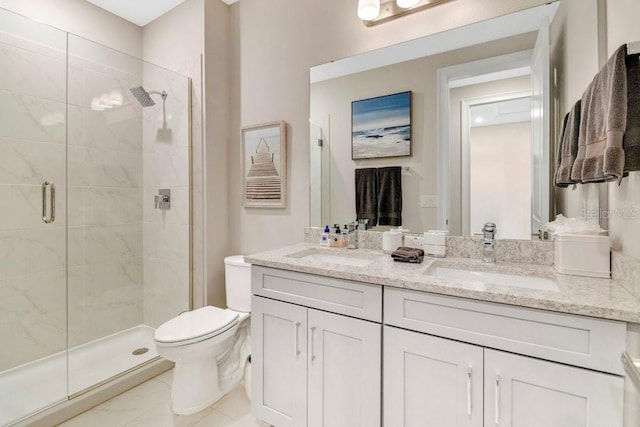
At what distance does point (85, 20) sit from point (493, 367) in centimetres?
333

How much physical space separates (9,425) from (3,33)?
2203mm

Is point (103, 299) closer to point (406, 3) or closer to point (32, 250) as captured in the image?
point (32, 250)

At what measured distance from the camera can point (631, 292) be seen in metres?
0.92

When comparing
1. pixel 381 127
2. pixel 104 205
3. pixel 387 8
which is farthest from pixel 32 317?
pixel 387 8

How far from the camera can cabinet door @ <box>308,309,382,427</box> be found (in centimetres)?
116

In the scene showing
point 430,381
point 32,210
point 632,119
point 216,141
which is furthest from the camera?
point 216,141

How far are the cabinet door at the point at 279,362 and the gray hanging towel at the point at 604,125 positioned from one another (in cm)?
116

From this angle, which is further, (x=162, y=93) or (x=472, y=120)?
(x=162, y=93)

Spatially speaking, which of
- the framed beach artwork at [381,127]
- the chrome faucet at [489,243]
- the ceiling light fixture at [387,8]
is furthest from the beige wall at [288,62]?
the chrome faucet at [489,243]

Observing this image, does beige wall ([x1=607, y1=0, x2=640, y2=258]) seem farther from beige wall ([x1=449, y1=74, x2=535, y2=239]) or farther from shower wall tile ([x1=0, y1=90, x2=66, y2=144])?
shower wall tile ([x1=0, y1=90, x2=66, y2=144])

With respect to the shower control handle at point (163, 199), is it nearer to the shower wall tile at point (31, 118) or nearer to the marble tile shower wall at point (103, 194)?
the marble tile shower wall at point (103, 194)

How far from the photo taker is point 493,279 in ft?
4.13

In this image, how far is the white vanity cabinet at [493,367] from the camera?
2.70 ft

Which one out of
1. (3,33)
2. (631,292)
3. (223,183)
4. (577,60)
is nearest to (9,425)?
(223,183)
